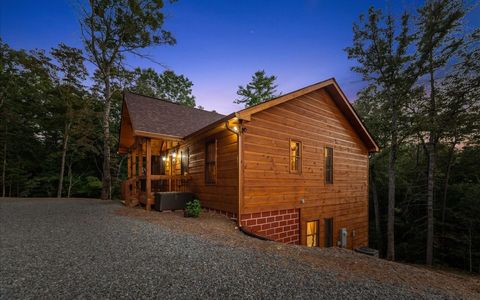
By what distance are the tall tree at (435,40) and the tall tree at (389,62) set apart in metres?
0.57

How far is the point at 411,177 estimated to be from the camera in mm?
15102

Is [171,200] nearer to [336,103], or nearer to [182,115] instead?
[182,115]

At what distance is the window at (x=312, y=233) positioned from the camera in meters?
8.49

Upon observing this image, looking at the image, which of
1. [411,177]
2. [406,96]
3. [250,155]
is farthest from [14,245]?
[411,177]

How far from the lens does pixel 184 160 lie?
10078mm

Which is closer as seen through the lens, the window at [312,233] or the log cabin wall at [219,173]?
the log cabin wall at [219,173]

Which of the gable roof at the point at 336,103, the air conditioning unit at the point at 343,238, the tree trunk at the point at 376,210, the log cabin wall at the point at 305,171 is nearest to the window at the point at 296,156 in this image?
the log cabin wall at the point at 305,171

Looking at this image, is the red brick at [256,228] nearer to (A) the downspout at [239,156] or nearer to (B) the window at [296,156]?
(A) the downspout at [239,156]

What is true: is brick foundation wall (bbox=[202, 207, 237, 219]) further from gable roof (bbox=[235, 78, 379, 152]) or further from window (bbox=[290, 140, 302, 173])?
gable roof (bbox=[235, 78, 379, 152])

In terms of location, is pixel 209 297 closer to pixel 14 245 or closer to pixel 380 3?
pixel 14 245

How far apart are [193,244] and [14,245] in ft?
10.9

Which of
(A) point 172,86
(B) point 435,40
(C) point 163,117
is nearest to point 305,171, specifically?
(C) point 163,117

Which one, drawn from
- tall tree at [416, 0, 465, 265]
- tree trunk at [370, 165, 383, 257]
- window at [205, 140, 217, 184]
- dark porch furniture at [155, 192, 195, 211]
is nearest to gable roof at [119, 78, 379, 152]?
window at [205, 140, 217, 184]

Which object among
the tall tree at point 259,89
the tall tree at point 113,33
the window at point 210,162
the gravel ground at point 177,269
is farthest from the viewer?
the tall tree at point 259,89
